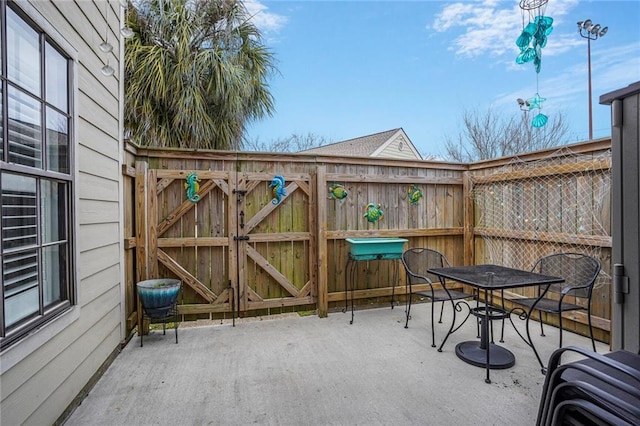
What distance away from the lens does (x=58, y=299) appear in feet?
6.58

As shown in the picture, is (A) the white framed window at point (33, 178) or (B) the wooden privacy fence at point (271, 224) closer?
(A) the white framed window at point (33, 178)

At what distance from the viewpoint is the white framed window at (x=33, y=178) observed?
5.01 ft

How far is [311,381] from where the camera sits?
97.6 inches

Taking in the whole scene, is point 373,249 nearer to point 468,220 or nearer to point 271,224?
point 271,224

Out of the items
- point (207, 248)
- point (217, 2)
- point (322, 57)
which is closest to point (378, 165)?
point (207, 248)

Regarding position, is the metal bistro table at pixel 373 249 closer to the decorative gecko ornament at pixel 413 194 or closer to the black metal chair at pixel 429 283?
the black metal chair at pixel 429 283

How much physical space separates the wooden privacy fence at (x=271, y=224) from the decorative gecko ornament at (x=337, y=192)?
7 cm

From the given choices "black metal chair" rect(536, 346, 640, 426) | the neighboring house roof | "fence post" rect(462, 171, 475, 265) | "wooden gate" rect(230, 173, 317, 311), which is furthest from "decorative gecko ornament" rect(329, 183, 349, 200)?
the neighboring house roof

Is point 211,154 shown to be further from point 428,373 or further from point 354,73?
point 354,73

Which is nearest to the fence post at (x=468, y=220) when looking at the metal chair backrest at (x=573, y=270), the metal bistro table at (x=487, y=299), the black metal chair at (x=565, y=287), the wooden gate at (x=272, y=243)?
the black metal chair at (x=565, y=287)

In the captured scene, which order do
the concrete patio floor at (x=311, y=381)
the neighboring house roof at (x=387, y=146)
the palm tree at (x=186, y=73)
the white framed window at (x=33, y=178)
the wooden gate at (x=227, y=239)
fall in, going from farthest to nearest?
the neighboring house roof at (x=387, y=146), the palm tree at (x=186, y=73), the wooden gate at (x=227, y=239), the concrete patio floor at (x=311, y=381), the white framed window at (x=33, y=178)

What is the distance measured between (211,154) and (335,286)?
7.18 ft

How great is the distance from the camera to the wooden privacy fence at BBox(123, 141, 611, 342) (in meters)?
3.54

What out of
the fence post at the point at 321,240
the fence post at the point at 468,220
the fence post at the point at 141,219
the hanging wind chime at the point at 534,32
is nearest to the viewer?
the hanging wind chime at the point at 534,32
